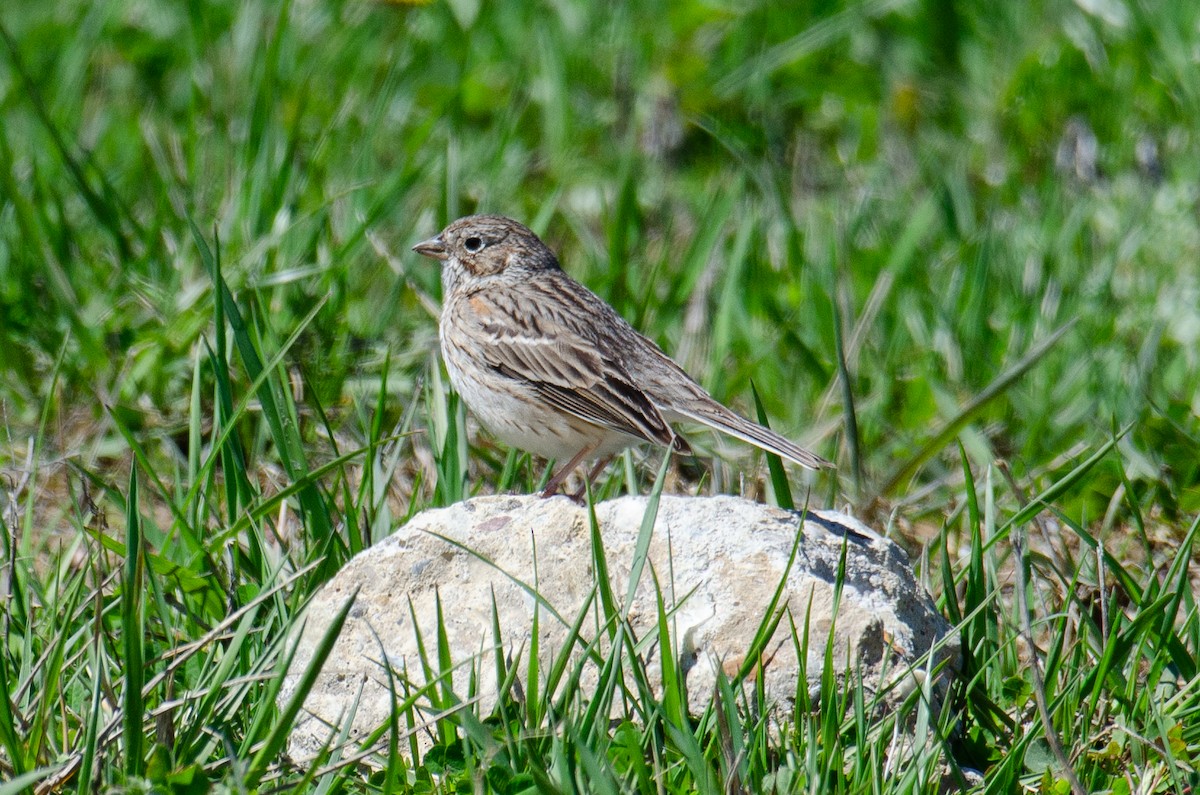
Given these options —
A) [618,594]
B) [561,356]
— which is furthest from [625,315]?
[618,594]

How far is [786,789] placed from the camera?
317 centimetres

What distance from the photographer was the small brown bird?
5.01 meters

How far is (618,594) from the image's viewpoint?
3.71 meters

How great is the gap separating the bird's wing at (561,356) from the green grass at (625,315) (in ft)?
0.75

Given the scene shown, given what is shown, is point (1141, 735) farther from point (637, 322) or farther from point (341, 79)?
point (341, 79)

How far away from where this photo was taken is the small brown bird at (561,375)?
5.01 m

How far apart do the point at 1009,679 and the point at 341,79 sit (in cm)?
570

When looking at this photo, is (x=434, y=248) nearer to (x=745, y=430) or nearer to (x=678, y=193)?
(x=745, y=430)

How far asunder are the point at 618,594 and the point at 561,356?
5.90ft

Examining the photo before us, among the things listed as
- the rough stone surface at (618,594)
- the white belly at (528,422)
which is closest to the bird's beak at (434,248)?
the white belly at (528,422)

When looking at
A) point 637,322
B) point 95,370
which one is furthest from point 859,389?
point 95,370

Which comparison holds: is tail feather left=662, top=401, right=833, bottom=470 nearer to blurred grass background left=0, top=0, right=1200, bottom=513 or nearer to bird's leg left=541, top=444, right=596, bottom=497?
blurred grass background left=0, top=0, right=1200, bottom=513

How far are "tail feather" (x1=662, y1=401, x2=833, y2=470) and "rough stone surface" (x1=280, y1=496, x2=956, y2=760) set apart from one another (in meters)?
0.44

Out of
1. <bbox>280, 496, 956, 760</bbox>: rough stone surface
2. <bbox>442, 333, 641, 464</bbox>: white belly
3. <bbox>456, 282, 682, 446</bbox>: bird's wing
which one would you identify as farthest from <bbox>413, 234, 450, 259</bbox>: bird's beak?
<bbox>280, 496, 956, 760</bbox>: rough stone surface
